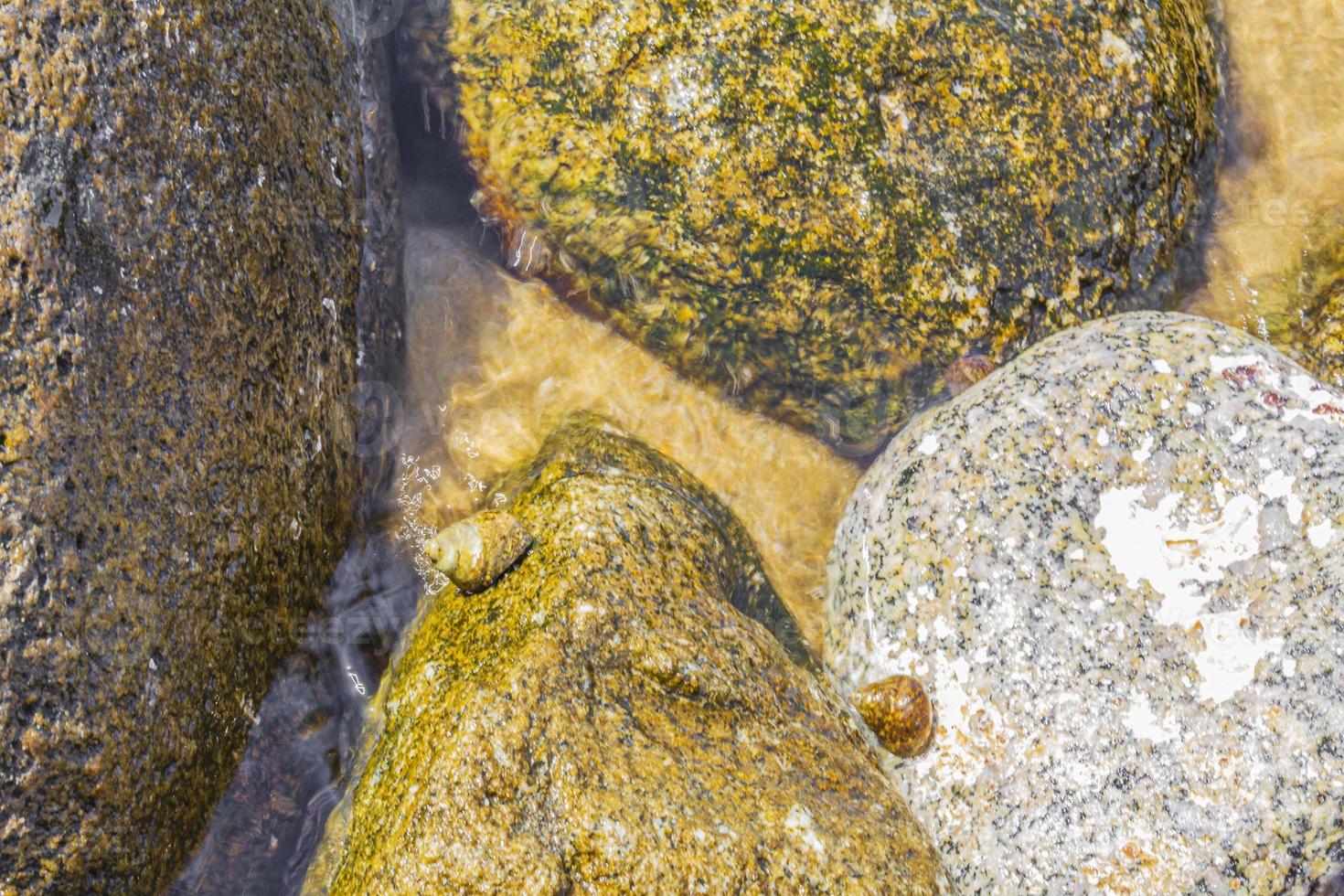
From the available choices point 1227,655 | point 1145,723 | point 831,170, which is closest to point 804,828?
point 1145,723

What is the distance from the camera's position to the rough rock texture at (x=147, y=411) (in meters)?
2.36

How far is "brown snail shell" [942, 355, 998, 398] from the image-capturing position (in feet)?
13.3

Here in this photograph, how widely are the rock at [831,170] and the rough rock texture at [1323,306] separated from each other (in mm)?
794

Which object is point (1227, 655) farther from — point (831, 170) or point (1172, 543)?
point (831, 170)

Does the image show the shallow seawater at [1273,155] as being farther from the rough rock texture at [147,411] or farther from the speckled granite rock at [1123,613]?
the rough rock texture at [147,411]

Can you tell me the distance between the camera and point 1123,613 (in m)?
3.46

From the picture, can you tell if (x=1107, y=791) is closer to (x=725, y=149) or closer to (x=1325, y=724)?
(x=1325, y=724)

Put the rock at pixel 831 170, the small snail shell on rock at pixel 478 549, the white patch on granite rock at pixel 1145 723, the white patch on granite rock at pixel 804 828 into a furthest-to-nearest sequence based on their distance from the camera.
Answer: the rock at pixel 831 170 → the white patch on granite rock at pixel 1145 723 → the small snail shell on rock at pixel 478 549 → the white patch on granite rock at pixel 804 828

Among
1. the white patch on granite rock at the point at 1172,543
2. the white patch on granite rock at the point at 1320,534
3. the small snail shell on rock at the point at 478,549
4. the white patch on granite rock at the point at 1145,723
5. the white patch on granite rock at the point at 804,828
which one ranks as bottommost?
the white patch on granite rock at the point at 804,828

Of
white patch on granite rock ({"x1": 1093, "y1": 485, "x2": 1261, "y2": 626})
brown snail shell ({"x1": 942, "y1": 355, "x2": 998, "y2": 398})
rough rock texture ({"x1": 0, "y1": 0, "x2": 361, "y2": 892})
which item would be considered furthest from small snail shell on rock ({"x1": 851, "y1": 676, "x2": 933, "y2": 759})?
rough rock texture ({"x1": 0, "y1": 0, "x2": 361, "y2": 892})

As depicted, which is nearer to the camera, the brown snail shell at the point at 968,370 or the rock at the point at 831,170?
the rock at the point at 831,170

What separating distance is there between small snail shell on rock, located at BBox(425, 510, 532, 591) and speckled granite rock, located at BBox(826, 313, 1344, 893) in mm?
1518

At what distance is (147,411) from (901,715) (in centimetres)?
278

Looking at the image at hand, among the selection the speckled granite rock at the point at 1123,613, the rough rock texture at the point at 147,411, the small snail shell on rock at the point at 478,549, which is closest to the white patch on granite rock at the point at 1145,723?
the speckled granite rock at the point at 1123,613
